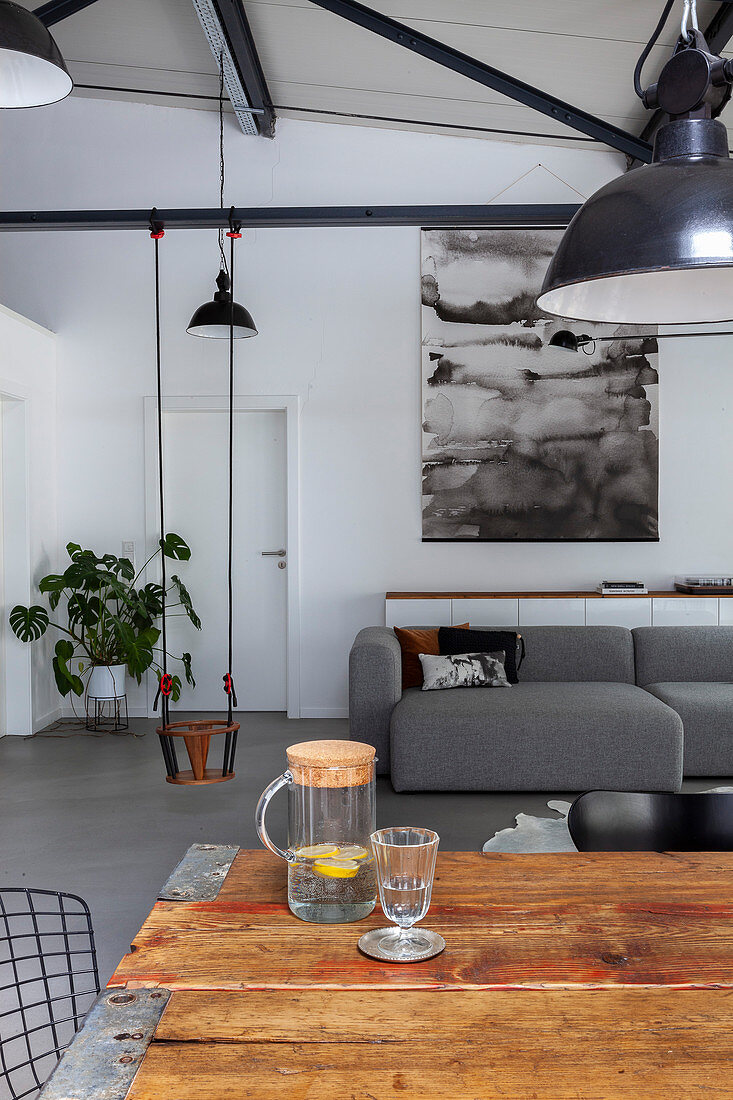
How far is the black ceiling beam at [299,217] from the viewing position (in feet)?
11.6

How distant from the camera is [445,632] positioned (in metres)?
5.27

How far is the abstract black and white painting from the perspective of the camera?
6.05 metres

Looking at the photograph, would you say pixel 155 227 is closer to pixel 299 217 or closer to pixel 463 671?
pixel 299 217

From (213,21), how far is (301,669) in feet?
12.4

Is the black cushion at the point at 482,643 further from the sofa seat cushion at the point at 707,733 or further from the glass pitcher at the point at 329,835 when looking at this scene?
the glass pitcher at the point at 329,835

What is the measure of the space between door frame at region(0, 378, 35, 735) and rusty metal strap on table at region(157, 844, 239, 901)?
4.72 meters

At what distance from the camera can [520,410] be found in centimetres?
607

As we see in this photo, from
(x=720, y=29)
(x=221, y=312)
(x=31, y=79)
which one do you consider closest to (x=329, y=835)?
(x=31, y=79)

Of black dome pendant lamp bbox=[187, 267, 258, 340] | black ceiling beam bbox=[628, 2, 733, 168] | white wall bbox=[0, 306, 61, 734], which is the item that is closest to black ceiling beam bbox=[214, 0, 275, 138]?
black dome pendant lamp bbox=[187, 267, 258, 340]

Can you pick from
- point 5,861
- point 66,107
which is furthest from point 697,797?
point 66,107

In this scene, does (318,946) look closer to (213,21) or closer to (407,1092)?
(407,1092)

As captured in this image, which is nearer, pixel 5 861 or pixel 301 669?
pixel 5 861

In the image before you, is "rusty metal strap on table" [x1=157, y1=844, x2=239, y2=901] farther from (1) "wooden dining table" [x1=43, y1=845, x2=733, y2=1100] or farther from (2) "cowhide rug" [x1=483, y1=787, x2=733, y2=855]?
(2) "cowhide rug" [x1=483, y1=787, x2=733, y2=855]

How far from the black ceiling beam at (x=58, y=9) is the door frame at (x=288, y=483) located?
2287 millimetres
